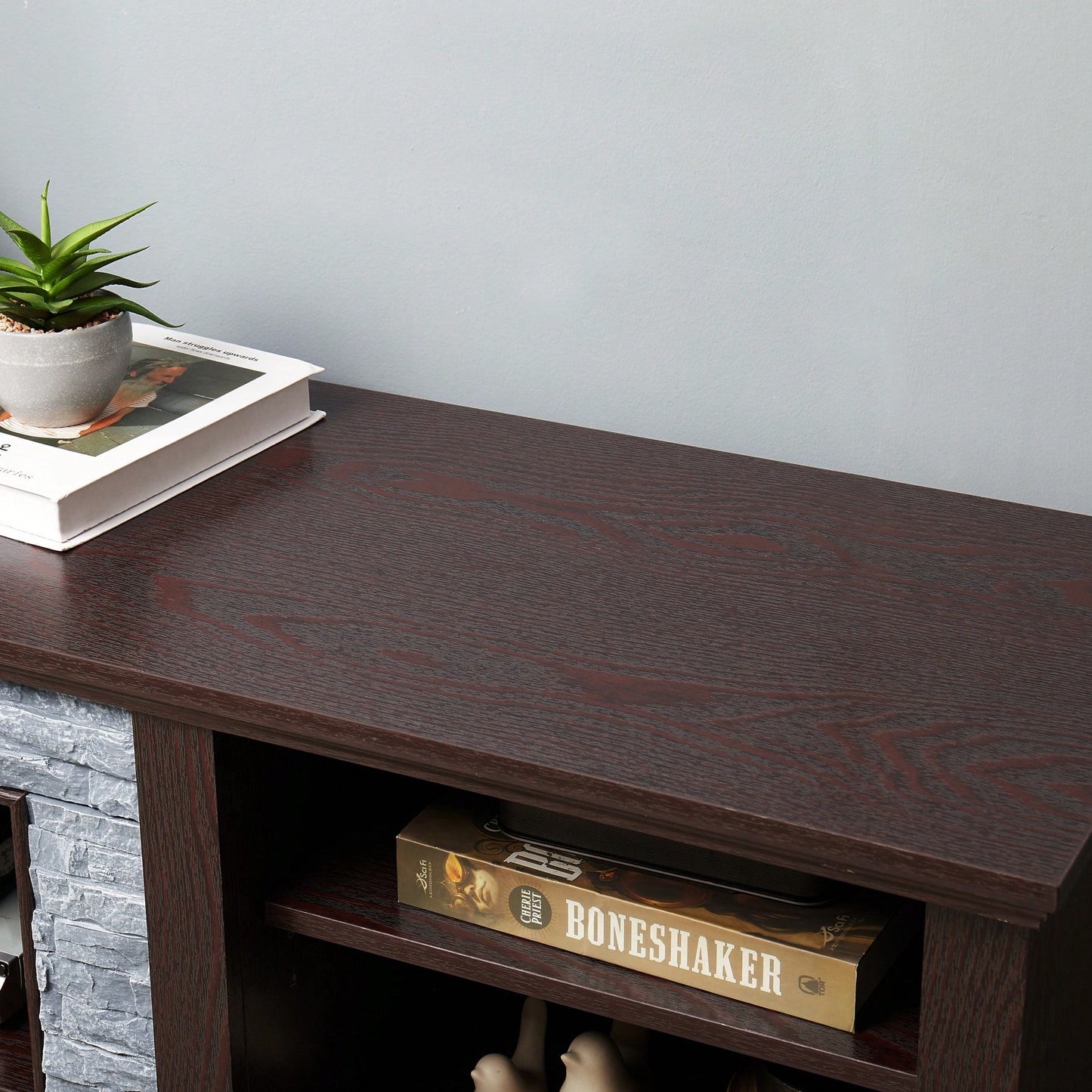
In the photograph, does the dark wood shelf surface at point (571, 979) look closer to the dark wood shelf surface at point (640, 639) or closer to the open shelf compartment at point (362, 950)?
the open shelf compartment at point (362, 950)

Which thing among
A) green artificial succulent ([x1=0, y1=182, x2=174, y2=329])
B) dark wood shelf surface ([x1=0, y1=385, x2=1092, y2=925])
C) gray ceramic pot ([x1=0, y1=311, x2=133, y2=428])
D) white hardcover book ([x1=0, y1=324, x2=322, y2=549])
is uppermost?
green artificial succulent ([x1=0, y1=182, x2=174, y2=329])

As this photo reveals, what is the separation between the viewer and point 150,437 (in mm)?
996

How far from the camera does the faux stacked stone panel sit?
84cm

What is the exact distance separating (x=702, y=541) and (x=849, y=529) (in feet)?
0.35

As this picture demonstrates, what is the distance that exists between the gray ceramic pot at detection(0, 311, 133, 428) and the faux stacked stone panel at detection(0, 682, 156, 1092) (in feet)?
0.74

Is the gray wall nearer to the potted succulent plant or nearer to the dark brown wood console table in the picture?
the dark brown wood console table

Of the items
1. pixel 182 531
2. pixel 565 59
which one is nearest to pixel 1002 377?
pixel 565 59

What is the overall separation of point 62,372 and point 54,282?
0.06 m

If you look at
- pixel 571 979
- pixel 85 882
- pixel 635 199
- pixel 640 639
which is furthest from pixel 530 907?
pixel 635 199

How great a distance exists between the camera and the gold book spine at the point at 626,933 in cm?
74

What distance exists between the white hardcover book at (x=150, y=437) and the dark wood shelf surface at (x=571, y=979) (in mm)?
291

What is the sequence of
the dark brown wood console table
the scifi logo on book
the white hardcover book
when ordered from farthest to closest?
the white hardcover book < the scifi logo on book < the dark brown wood console table

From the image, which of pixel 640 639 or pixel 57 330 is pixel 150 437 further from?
pixel 640 639

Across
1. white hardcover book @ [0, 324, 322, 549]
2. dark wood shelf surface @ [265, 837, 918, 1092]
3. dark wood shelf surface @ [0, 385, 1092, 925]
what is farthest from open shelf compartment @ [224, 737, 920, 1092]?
white hardcover book @ [0, 324, 322, 549]
